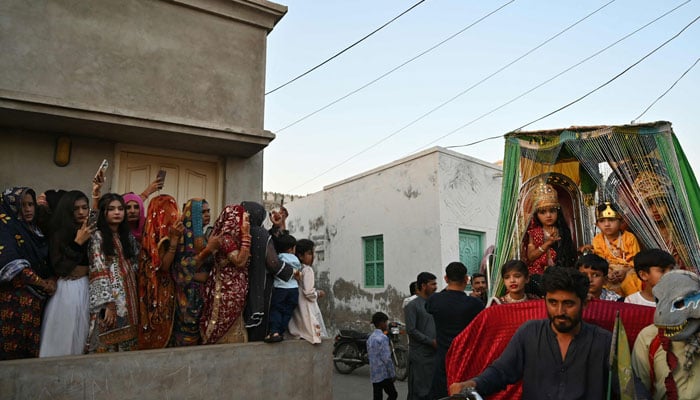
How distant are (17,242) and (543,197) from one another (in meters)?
4.69

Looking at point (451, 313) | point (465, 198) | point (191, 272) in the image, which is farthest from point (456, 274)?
point (465, 198)

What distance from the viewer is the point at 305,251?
215 inches

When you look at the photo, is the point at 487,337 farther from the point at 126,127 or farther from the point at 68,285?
the point at 126,127

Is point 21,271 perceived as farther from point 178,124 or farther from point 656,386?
point 656,386

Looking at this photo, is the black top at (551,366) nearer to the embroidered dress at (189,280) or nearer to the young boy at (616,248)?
the young boy at (616,248)

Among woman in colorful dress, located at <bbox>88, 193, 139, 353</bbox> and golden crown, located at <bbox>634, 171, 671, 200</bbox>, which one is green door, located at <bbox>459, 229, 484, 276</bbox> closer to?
golden crown, located at <bbox>634, 171, 671, 200</bbox>

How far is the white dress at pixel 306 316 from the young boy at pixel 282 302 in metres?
0.08

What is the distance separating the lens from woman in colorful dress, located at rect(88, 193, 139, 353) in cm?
406

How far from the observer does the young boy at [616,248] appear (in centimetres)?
432

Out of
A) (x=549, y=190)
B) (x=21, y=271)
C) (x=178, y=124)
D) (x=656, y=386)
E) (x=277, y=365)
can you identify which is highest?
(x=178, y=124)

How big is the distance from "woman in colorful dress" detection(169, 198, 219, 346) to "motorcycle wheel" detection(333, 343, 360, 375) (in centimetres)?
580

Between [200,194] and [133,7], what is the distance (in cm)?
238

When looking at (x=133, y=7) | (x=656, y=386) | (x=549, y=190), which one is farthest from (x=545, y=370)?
(x=133, y=7)

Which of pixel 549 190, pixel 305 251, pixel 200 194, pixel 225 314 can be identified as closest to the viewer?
pixel 225 314
